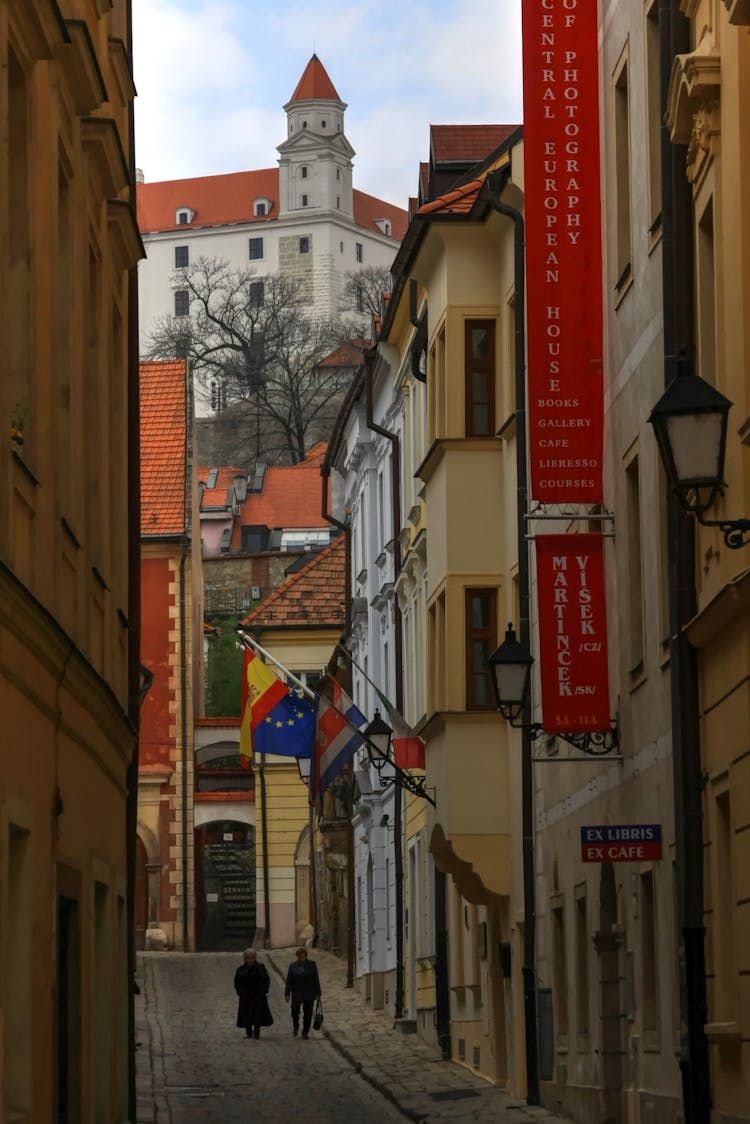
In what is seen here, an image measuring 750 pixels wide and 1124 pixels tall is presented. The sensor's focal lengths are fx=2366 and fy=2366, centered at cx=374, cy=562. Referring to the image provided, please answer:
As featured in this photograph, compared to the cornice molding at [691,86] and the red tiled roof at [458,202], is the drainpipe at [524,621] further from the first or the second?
the cornice molding at [691,86]

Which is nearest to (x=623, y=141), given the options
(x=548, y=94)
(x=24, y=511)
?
(x=548, y=94)

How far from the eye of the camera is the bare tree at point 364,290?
14275cm

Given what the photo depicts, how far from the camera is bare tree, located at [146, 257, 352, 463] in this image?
118 meters

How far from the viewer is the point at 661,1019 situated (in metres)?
15.9

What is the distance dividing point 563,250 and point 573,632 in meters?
2.95

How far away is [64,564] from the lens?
13258mm

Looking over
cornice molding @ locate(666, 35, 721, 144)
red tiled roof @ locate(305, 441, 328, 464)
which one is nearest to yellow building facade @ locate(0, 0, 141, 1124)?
cornice molding @ locate(666, 35, 721, 144)

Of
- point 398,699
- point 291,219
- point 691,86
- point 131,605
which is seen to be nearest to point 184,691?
point 398,699

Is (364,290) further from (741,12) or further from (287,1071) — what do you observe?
(741,12)

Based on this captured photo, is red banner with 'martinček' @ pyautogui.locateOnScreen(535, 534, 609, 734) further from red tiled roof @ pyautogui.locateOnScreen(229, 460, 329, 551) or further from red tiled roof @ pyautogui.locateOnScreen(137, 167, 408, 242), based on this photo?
red tiled roof @ pyautogui.locateOnScreen(137, 167, 408, 242)

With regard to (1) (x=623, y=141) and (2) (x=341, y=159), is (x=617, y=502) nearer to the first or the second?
(1) (x=623, y=141)

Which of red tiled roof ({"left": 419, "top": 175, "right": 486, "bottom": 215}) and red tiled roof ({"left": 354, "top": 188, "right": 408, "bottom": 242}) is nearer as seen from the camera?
red tiled roof ({"left": 419, "top": 175, "right": 486, "bottom": 215})

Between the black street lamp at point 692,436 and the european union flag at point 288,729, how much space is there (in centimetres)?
2611

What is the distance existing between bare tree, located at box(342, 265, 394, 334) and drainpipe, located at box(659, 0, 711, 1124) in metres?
123
